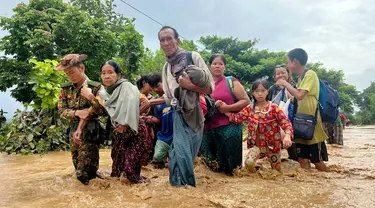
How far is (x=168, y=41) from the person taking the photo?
9.77 feet

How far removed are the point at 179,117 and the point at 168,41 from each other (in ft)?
2.49

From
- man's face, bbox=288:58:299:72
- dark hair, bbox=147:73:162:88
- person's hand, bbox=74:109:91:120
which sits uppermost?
man's face, bbox=288:58:299:72

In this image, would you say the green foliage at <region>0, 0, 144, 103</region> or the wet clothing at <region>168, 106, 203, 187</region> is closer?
the wet clothing at <region>168, 106, 203, 187</region>

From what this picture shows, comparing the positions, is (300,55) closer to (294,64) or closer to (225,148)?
(294,64)

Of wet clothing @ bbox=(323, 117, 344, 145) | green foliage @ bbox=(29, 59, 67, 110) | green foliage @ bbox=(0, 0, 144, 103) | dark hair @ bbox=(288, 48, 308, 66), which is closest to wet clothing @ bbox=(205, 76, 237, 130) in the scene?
dark hair @ bbox=(288, 48, 308, 66)

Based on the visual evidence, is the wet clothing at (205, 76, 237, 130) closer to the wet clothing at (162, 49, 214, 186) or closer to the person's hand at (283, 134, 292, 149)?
the person's hand at (283, 134, 292, 149)

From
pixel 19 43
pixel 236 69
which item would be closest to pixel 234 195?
pixel 19 43

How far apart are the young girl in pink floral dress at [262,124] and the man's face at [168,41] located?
1201 mm

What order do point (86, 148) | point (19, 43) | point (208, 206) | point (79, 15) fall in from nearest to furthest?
1. point (208, 206)
2. point (86, 148)
3. point (79, 15)
4. point (19, 43)

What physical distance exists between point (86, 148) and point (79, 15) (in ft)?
37.3

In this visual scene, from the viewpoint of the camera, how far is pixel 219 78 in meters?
3.88

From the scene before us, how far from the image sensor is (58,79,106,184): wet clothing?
3.23 metres

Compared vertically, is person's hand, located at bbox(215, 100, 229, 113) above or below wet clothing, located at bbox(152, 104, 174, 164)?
above

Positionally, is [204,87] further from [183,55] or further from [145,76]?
[145,76]
